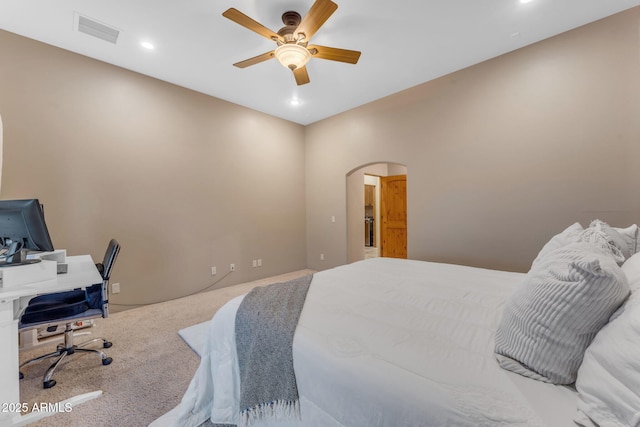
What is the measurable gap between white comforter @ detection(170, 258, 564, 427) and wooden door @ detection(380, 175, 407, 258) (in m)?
4.20

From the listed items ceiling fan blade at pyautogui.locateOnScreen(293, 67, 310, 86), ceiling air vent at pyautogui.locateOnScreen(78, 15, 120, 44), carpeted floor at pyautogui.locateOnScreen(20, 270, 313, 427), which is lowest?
carpeted floor at pyautogui.locateOnScreen(20, 270, 313, 427)

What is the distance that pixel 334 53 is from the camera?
8.26ft

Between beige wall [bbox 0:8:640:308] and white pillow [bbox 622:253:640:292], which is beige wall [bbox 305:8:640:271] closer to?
beige wall [bbox 0:8:640:308]

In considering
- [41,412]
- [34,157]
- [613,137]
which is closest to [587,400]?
[41,412]

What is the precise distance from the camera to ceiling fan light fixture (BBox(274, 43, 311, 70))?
94.2 inches

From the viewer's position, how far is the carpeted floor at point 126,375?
168cm

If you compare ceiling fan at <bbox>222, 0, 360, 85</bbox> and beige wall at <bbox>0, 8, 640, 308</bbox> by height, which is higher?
ceiling fan at <bbox>222, 0, 360, 85</bbox>

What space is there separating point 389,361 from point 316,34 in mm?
3040

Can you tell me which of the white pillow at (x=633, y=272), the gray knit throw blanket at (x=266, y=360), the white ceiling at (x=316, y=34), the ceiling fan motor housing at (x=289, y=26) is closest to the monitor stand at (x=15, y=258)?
the gray knit throw blanket at (x=266, y=360)

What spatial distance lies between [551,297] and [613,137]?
9.63 feet

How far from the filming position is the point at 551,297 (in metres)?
0.92

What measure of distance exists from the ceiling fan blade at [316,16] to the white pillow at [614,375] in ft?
7.62

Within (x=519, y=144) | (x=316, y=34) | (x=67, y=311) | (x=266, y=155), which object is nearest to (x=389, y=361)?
(x=67, y=311)

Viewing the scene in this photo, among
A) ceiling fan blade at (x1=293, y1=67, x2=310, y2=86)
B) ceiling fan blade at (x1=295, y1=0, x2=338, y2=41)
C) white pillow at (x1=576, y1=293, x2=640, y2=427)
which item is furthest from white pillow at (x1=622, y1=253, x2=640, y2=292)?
ceiling fan blade at (x1=293, y1=67, x2=310, y2=86)
